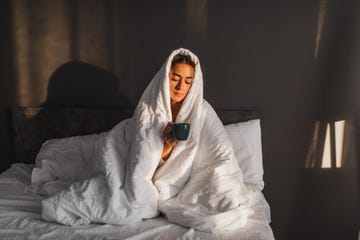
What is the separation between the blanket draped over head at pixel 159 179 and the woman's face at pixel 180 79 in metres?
0.03

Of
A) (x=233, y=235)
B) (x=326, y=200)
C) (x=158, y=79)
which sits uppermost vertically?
(x=158, y=79)

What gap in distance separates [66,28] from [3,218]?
123 centimetres

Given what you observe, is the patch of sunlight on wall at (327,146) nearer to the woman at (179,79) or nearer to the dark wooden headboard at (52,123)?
the dark wooden headboard at (52,123)

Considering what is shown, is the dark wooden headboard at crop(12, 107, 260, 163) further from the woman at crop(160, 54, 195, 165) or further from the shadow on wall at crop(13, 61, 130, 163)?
the woman at crop(160, 54, 195, 165)

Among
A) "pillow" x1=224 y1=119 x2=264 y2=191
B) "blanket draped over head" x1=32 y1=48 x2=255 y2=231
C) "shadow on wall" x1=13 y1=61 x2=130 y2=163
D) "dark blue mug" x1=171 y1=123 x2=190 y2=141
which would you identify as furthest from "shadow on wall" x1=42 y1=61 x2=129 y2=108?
"dark blue mug" x1=171 y1=123 x2=190 y2=141

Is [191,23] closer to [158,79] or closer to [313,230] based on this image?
[158,79]

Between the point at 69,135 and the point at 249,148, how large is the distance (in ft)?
3.76

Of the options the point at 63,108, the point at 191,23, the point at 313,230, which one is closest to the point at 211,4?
the point at 191,23

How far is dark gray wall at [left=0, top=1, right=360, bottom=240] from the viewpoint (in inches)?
79.7

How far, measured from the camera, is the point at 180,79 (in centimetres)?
167

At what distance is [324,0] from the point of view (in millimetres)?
1985

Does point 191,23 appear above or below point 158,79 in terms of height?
above

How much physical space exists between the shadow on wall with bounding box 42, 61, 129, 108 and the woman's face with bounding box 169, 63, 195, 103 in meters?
0.62

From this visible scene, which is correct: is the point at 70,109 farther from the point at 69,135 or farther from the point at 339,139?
the point at 339,139
